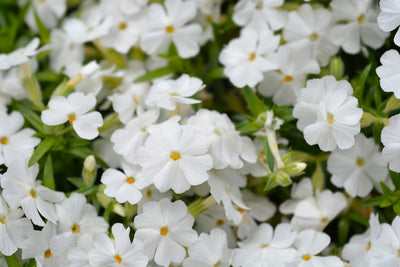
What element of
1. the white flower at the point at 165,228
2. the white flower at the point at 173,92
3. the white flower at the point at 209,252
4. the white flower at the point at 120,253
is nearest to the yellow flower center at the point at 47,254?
the white flower at the point at 120,253

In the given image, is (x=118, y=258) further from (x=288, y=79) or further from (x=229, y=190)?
(x=288, y=79)

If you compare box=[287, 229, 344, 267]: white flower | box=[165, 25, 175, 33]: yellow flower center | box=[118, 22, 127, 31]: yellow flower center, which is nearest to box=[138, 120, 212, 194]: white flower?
box=[287, 229, 344, 267]: white flower

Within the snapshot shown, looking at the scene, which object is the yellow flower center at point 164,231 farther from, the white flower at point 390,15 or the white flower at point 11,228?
the white flower at point 390,15

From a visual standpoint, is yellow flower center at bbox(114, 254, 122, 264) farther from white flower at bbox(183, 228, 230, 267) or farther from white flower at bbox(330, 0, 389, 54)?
white flower at bbox(330, 0, 389, 54)

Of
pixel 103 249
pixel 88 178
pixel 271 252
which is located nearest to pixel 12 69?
pixel 88 178

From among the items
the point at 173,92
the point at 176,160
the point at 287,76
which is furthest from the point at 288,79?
the point at 176,160
